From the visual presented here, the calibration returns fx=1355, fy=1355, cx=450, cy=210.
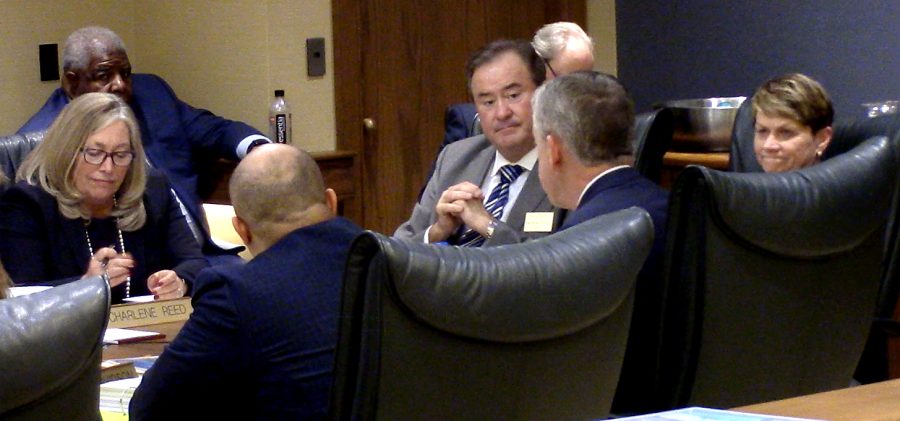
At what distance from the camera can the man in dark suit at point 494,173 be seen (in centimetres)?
328

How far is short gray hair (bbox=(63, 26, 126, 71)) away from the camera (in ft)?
15.0

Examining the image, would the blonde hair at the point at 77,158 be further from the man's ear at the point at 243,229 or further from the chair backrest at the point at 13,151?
the man's ear at the point at 243,229

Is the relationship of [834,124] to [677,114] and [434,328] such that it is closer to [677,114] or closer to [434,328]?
[677,114]

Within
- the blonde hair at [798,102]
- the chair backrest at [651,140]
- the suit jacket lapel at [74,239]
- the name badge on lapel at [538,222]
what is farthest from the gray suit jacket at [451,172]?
the suit jacket lapel at [74,239]

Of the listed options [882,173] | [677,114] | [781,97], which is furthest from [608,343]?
[677,114]

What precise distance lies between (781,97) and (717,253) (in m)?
1.20

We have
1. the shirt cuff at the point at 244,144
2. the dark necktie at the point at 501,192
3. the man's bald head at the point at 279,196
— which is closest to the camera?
the man's bald head at the point at 279,196

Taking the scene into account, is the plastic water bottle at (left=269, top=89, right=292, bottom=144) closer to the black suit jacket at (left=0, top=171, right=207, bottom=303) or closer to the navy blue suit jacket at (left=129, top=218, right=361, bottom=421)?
the black suit jacket at (left=0, top=171, right=207, bottom=303)

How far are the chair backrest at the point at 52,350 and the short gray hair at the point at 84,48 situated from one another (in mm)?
3244

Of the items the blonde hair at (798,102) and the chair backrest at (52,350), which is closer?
the chair backrest at (52,350)

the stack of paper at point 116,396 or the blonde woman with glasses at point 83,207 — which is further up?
the blonde woman with glasses at point 83,207

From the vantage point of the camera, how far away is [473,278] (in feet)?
Answer: 5.63

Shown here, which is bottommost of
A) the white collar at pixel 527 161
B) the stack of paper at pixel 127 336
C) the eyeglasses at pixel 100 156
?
the stack of paper at pixel 127 336

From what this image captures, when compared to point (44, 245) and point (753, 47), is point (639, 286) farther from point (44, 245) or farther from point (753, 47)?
point (753, 47)
